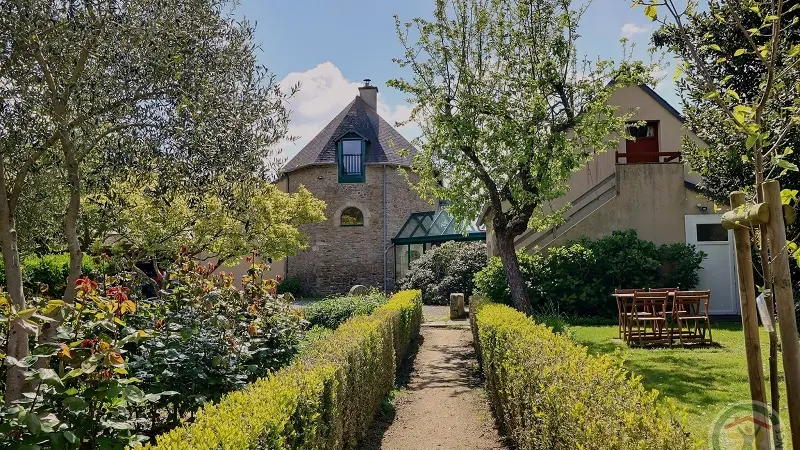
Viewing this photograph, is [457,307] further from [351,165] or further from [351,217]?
[351,165]

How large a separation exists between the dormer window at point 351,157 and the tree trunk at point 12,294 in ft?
76.1

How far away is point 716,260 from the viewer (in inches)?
624

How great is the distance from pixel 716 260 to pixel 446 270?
33.3 ft

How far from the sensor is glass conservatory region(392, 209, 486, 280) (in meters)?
26.5

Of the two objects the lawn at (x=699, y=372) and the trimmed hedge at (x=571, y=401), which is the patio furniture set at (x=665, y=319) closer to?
the lawn at (x=699, y=372)

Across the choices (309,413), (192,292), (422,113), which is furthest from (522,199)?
(309,413)

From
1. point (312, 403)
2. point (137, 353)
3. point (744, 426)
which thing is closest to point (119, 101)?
point (137, 353)

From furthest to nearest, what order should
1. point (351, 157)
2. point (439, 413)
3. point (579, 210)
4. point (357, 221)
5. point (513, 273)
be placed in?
point (351, 157) → point (357, 221) → point (579, 210) → point (513, 273) → point (439, 413)

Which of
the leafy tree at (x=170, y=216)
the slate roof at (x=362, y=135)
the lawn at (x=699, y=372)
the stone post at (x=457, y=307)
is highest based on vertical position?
the slate roof at (x=362, y=135)

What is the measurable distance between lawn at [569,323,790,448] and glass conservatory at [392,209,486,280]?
1465cm

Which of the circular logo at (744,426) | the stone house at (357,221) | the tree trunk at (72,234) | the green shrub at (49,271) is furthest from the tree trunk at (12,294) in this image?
the stone house at (357,221)

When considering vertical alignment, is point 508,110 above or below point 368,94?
below

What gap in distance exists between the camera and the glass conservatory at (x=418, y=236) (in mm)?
26469

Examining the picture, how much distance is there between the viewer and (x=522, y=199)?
12062mm
